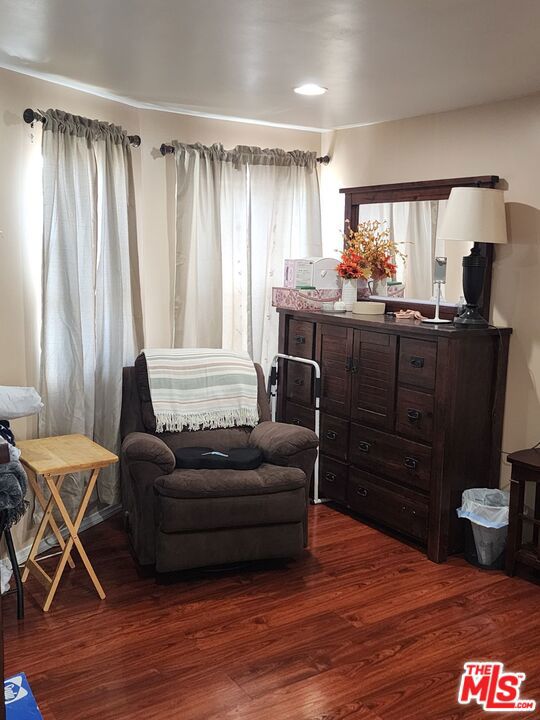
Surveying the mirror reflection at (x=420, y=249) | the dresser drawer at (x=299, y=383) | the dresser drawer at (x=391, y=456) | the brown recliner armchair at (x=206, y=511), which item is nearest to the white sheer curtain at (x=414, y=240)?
the mirror reflection at (x=420, y=249)

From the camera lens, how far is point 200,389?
4.19 metres

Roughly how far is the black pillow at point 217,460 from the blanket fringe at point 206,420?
0.22 m

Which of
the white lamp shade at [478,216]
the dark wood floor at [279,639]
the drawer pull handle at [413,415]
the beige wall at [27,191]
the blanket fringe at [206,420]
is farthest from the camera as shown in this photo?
the blanket fringe at [206,420]

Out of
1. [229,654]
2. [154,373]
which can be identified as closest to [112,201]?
[154,373]

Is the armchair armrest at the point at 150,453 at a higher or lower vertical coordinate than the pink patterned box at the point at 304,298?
lower

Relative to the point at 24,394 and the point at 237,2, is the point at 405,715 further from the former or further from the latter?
the point at 237,2

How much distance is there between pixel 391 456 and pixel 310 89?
1.97 m

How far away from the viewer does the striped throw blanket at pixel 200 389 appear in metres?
4.05

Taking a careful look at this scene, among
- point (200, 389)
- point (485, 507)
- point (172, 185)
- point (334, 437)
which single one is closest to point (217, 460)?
point (200, 389)

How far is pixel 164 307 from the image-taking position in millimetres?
4723

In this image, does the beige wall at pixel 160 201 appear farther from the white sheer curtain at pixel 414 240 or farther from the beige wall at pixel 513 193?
the beige wall at pixel 513 193

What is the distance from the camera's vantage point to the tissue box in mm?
4723

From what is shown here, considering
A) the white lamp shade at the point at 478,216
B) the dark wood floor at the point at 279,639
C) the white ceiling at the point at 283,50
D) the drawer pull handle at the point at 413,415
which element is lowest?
the dark wood floor at the point at 279,639

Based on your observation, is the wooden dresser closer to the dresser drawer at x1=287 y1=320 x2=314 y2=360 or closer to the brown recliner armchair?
the dresser drawer at x1=287 y1=320 x2=314 y2=360
